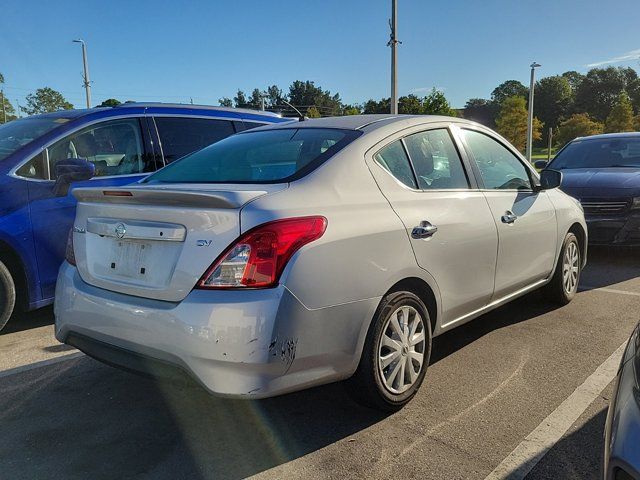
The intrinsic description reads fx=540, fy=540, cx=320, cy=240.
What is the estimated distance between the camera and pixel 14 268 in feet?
14.0

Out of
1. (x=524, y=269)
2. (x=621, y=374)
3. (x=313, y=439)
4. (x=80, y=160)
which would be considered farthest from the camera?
(x=80, y=160)

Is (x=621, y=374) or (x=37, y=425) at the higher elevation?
(x=621, y=374)

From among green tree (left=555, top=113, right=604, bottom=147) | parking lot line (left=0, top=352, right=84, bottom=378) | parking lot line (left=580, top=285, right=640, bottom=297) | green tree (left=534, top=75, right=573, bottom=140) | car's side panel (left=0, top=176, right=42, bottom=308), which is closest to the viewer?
parking lot line (left=0, top=352, right=84, bottom=378)

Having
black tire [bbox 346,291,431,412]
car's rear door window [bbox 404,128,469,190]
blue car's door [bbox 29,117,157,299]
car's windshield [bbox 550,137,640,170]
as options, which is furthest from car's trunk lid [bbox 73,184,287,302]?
car's windshield [bbox 550,137,640,170]

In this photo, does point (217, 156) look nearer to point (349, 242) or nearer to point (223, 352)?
point (349, 242)

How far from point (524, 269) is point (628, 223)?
3.26 m

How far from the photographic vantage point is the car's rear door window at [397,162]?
122 inches

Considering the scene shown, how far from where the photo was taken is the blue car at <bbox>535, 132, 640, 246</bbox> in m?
6.54

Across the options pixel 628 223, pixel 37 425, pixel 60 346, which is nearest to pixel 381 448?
pixel 37 425

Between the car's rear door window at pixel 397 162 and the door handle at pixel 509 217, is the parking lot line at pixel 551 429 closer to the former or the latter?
the door handle at pixel 509 217

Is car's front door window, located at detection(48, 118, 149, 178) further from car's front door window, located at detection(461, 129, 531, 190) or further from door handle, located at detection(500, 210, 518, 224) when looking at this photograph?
door handle, located at detection(500, 210, 518, 224)

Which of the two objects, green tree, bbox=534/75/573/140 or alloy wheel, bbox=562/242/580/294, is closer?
alloy wheel, bbox=562/242/580/294

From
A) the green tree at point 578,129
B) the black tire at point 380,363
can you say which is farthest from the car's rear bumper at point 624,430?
the green tree at point 578,129

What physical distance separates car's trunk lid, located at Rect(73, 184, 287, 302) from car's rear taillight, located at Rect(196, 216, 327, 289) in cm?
4
